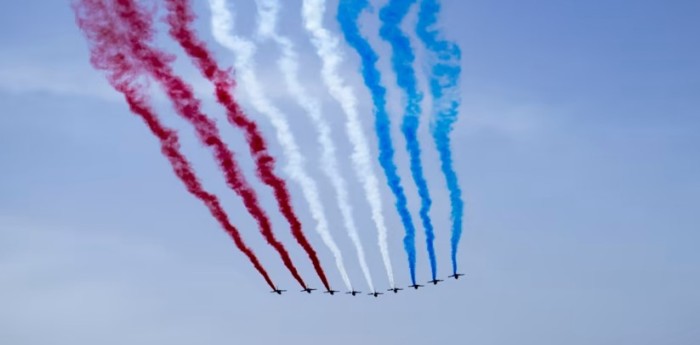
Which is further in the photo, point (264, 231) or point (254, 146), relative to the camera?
point (264, 231)

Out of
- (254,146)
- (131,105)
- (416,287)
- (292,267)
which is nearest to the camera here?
(131,105)

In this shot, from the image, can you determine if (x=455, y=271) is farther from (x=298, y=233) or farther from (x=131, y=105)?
(x=131, y=105)

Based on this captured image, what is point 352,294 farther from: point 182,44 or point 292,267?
point 182,44

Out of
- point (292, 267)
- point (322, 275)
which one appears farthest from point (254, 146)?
point (322, 275)

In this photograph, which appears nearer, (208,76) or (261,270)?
(208,76)

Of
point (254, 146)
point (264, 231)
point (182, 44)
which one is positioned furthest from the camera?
point (264, 231)

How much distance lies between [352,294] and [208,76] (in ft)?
75.3

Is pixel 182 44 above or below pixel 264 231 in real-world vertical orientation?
above

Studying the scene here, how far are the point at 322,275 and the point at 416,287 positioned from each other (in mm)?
9184

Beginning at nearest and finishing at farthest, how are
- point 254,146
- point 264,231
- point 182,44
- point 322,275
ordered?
point 182,44, point 254,146, point 264,231, point 322,275

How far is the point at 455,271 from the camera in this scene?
4694 cm

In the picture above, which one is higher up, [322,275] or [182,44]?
[182,44]

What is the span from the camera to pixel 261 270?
37594 millimetres

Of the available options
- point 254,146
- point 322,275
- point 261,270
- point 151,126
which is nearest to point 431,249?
point 322,275
